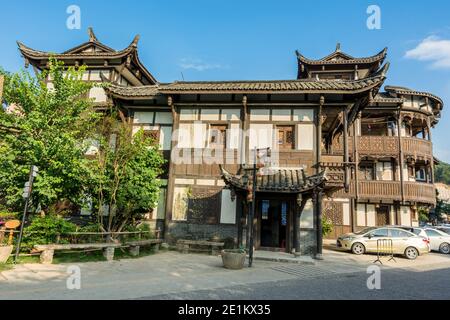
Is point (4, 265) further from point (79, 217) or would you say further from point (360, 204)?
point (360, 204)

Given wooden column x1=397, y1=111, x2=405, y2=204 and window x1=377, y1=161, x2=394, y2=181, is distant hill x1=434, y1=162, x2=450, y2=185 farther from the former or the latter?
wooden column x1=397, y1=111, x2=405, y2=204

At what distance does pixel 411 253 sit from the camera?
14.4m

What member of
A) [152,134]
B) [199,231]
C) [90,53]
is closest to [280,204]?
[199,231]

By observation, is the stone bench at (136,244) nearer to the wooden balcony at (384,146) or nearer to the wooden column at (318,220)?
the wooden column at (318,220)

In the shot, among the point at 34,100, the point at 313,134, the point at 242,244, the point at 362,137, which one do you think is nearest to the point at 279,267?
the point at 242,244

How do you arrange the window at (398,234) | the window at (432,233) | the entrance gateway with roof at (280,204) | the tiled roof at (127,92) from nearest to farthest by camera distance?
the entrance gateway with roof at (280,204)
the tiled roof at (127,92)
the window at (398,234)
the window at (432,233)

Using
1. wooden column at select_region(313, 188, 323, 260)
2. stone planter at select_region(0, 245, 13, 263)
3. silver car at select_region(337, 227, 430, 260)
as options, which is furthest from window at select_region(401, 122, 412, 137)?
stone planter at select_region(0, 245, 13, 263)

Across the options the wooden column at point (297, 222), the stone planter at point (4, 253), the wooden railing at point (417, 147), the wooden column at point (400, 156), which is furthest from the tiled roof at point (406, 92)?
the stone planter at point (4, 253)

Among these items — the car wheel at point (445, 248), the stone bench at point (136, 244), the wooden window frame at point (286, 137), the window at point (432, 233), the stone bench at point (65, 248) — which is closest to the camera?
the stone bench at point (65, 248)

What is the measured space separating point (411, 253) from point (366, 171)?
8.86 m

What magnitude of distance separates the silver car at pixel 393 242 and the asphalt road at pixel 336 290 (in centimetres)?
520

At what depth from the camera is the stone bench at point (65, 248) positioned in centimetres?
918

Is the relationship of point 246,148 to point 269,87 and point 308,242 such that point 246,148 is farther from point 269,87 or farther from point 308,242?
point 308,242
